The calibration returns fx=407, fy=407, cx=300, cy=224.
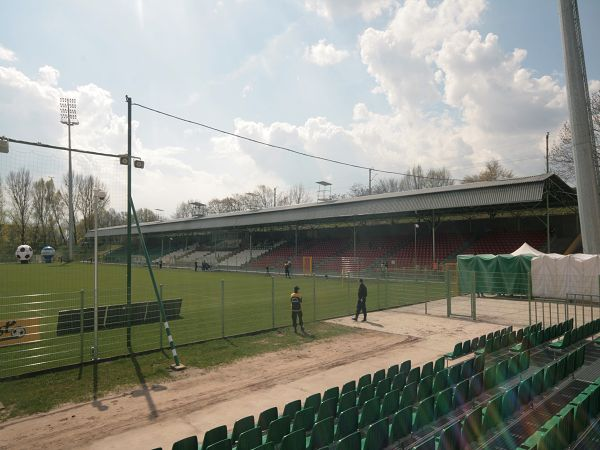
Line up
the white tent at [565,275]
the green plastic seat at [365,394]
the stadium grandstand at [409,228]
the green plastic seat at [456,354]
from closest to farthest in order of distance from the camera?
the green plastic seat at [365,394] < the green plastic seat at [456,354] < the white tent at [565,275] < the stadium grandstand at [409,228]

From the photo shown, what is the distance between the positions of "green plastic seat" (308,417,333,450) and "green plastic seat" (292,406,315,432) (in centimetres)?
31

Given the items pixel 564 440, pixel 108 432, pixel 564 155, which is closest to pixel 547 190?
pixel 564 155

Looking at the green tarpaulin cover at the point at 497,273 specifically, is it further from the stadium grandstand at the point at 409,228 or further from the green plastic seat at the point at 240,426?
the green plastic seat at the point at 240,426

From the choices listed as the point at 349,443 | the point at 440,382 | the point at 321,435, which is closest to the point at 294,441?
the point at 321,435

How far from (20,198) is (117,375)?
383 inches

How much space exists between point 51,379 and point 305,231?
168 feet

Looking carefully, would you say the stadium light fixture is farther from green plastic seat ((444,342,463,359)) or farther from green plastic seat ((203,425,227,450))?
green plastic seat ((444,342,463,359))

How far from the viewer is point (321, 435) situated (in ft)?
15.9

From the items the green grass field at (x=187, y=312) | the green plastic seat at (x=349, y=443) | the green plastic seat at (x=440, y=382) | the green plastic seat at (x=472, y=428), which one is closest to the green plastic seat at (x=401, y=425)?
the green plastic seat at (x=472, y=428)

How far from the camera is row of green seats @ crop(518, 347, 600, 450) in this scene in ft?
14.7

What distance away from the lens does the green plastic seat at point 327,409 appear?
5.64 metres

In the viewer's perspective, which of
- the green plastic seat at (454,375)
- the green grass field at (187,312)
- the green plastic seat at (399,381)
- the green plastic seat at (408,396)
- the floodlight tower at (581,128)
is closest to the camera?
the green plastic seat at (408,396)

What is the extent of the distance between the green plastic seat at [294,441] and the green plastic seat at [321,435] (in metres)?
0.14

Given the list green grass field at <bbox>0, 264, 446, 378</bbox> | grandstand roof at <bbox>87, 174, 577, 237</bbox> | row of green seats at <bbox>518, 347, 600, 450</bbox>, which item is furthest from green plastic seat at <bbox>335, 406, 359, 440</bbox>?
grandstand roof at <bbox>87, 174, 577, 237</bbox>
